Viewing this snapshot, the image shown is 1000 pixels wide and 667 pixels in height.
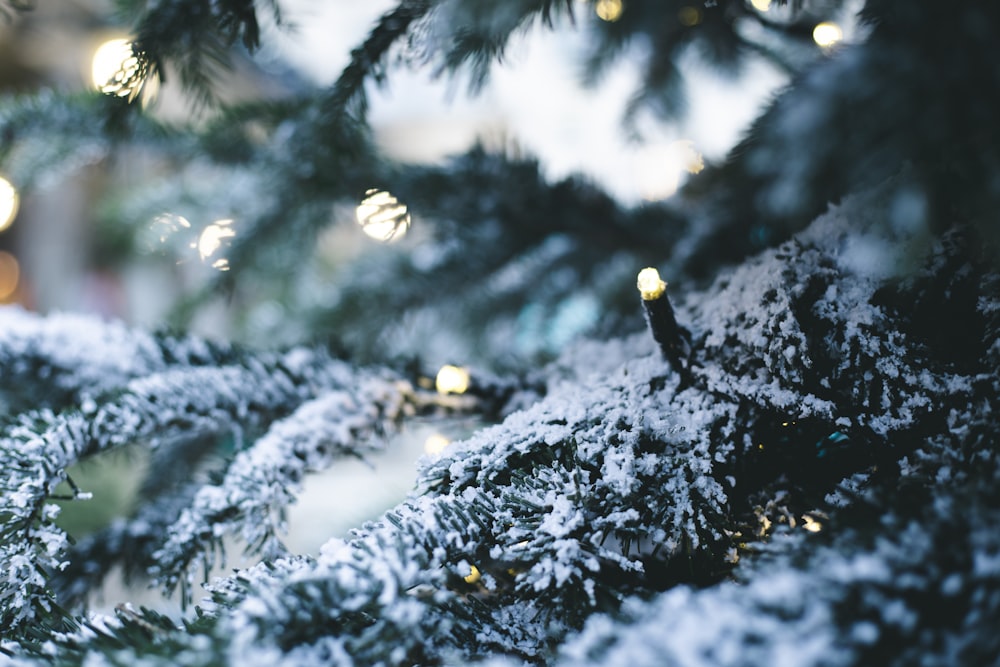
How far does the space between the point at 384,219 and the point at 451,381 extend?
0.61ft

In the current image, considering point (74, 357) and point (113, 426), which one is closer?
point (113, 426)

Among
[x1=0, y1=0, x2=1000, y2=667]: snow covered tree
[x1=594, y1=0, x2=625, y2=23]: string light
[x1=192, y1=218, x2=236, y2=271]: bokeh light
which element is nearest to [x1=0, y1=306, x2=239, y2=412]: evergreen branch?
[x1=0, y1=0, x2=1000, y2=667]: snow covered tree

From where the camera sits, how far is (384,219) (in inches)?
22.6

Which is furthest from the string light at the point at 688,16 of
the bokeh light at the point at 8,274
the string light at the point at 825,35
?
the bokeh light at the point at 8,274

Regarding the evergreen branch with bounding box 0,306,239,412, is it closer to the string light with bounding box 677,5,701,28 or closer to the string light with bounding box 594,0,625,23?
the string light with bounding box 594,0,625,23

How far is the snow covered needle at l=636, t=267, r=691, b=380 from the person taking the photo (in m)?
0.45

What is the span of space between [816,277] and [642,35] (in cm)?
72

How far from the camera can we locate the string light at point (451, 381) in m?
0.63

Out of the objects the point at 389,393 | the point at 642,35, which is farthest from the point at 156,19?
the point at 642,35

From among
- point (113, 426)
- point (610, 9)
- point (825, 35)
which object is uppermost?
point (610, 9)

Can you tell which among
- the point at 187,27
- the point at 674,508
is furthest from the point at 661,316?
the point at 187,27

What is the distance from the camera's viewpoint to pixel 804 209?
58 cm

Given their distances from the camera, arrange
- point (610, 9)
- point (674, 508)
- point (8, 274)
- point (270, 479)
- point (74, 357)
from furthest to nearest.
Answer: point (8, 274) < point (610, 9) < point (74, 357) < point (270, 479) < point (674, 508)

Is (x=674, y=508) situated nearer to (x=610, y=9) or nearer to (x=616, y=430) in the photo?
(x=616, y=430)
